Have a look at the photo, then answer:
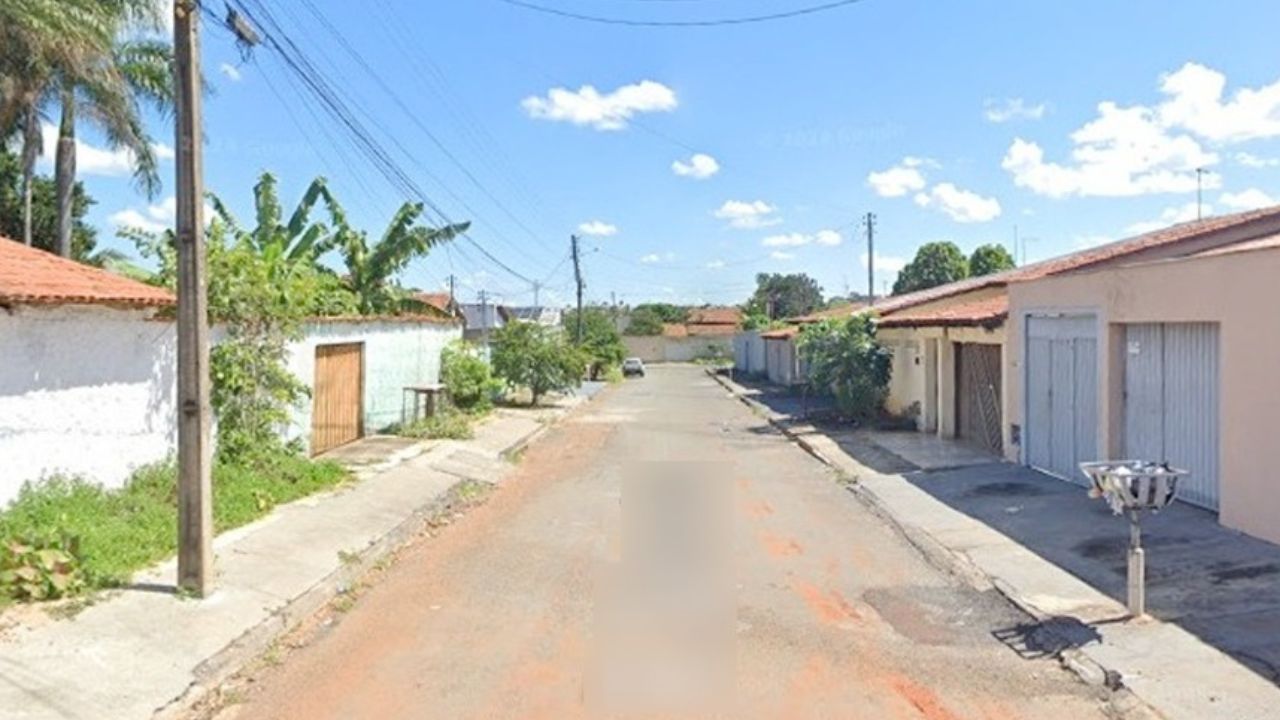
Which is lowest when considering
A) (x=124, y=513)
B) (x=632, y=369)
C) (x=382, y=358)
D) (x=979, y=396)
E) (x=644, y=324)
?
(x=124, y=513)

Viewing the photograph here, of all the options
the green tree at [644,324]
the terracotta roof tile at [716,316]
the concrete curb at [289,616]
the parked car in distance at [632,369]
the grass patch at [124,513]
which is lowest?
the concrete curb at [289,616]

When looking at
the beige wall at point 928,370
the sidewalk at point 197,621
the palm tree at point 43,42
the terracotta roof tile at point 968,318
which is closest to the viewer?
the sidewalk at point 197,621

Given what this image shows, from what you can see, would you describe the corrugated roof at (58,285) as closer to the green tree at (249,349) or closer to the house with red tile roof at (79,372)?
the house with red tile roof at (79,372)

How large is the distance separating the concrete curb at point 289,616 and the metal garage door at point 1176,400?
8.48 metres

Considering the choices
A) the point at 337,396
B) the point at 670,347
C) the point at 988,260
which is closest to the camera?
the point at 337,396

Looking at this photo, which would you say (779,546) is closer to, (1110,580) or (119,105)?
(1110,580)

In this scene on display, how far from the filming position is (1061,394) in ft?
42.8

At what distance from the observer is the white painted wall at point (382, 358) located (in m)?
14.8

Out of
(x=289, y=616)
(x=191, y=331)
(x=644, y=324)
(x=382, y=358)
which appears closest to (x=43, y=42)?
(x=382, y=358)

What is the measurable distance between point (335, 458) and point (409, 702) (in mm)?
10421

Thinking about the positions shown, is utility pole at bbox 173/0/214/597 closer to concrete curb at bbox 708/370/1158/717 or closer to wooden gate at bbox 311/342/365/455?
concrete curb at bbox 708/370/1158/717

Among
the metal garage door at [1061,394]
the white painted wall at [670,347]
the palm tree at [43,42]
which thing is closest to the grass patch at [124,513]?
the metal garage door at [1061,394]

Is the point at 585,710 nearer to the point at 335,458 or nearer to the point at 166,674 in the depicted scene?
the point at 166,674

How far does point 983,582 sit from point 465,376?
1806cm
